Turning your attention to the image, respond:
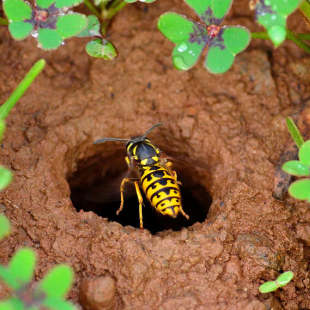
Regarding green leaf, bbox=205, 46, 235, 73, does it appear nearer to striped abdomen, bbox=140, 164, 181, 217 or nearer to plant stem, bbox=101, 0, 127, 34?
striped abdomen, bbox=140, 164, 181, 217

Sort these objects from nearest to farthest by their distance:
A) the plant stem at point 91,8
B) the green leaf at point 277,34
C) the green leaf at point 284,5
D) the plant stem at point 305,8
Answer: the green leaf at point 277,34 < the green leaf at point 284,5 < the plant stem at point 305,8 < the plant stem at point 91,8

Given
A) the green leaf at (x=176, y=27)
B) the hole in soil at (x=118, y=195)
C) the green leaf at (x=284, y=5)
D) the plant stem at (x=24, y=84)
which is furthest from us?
the hole in soil at (x=118, y=195)

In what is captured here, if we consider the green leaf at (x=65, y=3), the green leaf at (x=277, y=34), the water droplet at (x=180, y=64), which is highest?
the green leaf at (x=65, y=3)

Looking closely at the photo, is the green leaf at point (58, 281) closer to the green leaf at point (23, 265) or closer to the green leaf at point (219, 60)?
the green leaf at point (23, 265)

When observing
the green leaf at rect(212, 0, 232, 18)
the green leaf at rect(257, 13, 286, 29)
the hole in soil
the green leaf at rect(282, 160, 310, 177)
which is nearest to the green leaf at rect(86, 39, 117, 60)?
the green leaf at rect(212, 0, 232, 18)

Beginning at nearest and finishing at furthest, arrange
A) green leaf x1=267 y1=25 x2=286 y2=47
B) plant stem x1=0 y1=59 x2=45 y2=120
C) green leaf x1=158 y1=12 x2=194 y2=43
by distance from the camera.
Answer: green leaf x1=267 y1=25 x2=286 y2=47 → plant stem x1=0 y1=59 x2=45 y2=120 → green leaf x1=158 y1=12 x2=194 y2=43

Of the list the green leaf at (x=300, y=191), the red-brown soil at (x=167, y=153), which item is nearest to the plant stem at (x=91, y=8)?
the red-brown soil at (x=167, y=153)

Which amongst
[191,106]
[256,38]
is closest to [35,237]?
[191,106]

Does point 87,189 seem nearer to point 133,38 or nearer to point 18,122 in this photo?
point 18,122
